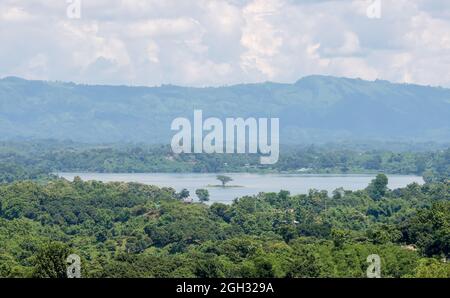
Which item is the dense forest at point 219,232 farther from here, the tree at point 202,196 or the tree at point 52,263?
the tree at point 202,196

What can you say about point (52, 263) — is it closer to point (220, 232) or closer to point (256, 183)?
point (220, 232)

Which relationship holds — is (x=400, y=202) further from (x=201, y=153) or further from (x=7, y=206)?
(x=201, y=153)

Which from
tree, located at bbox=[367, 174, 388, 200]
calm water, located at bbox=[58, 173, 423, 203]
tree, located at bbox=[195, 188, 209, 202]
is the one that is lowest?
calm water, located at bbox=[58, 173, 423, 203]

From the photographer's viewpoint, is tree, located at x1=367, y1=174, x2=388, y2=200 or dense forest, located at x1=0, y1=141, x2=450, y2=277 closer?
dense forest, located at x1=0, y1=141, x2=450, y2=277

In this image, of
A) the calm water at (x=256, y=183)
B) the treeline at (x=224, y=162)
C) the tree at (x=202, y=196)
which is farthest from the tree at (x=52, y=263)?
the treeline at (x=224, y=162)

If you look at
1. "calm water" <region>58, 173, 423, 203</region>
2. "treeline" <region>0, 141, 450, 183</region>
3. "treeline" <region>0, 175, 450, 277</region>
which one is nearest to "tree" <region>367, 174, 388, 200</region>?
"treeline" <region>0, 175, 450, 277</region>

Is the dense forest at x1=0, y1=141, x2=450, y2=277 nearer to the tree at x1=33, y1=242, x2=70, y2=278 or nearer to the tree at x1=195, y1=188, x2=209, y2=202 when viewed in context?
the tree at x1=33, y1=242, x2=70, y2=278
